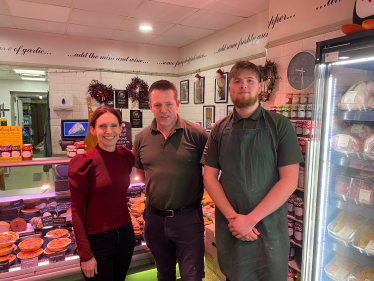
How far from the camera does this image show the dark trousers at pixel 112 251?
5.80 feet

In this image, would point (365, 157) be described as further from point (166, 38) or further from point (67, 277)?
point (166, 38)

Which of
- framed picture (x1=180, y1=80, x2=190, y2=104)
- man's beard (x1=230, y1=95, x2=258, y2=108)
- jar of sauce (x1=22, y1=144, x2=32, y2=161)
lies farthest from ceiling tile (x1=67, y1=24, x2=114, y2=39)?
man's beard (x1=230, y1=95, x2=258, y2=108)

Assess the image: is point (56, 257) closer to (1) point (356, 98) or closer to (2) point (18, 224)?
(2) point (18, 224)

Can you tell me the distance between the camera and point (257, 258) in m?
1.70

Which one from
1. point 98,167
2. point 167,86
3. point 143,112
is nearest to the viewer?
point 98,167

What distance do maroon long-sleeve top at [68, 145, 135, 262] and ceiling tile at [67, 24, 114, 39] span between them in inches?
172

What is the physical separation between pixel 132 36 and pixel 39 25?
1.79m

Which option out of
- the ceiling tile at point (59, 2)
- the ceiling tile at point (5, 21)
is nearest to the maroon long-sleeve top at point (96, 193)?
the ceiling tile at point (59, 2)

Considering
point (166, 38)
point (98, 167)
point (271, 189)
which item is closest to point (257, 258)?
point (271, 189)

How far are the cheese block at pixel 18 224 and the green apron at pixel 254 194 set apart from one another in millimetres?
1985

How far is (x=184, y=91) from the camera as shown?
22.1 feet

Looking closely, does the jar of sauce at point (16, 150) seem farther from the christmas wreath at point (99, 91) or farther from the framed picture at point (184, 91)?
the framed picture at point (184, 91)

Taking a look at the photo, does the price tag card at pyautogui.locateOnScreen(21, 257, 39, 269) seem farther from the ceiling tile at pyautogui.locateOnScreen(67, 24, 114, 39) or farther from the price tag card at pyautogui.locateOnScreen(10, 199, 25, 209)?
the ceiling tile at pyautogui.locateOnScreen(67, 24, 114, 39)

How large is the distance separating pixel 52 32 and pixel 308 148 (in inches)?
225
